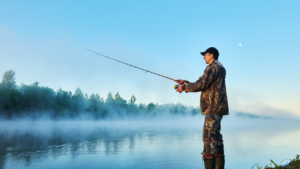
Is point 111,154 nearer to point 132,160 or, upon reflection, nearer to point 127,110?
point 132,160

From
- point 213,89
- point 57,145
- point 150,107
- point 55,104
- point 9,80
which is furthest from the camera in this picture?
point 150,107

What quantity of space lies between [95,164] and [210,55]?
17.5ft

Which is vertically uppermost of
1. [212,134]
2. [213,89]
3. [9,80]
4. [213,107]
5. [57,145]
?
[9,80]

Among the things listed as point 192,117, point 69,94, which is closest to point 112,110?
point 69,94

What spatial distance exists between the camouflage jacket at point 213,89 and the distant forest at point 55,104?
65633mm

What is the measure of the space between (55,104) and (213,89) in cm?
7997

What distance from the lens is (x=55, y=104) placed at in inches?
2953

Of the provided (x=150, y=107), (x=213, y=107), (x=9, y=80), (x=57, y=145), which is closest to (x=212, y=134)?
(x=213, y=107)

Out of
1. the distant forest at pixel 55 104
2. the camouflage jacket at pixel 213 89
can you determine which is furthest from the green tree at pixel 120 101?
the camouflage jacket at pixel 213 89

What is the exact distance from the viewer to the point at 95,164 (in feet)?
23.0

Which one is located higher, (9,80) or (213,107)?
(9,80)

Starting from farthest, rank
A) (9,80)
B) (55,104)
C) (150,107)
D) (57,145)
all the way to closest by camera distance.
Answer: (150,107) < (55,104) < (9,80) < (57,145)

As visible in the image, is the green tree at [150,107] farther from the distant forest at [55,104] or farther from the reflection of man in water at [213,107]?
the reflection of man in water at [213,107]

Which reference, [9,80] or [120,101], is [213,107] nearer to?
[9,80]
